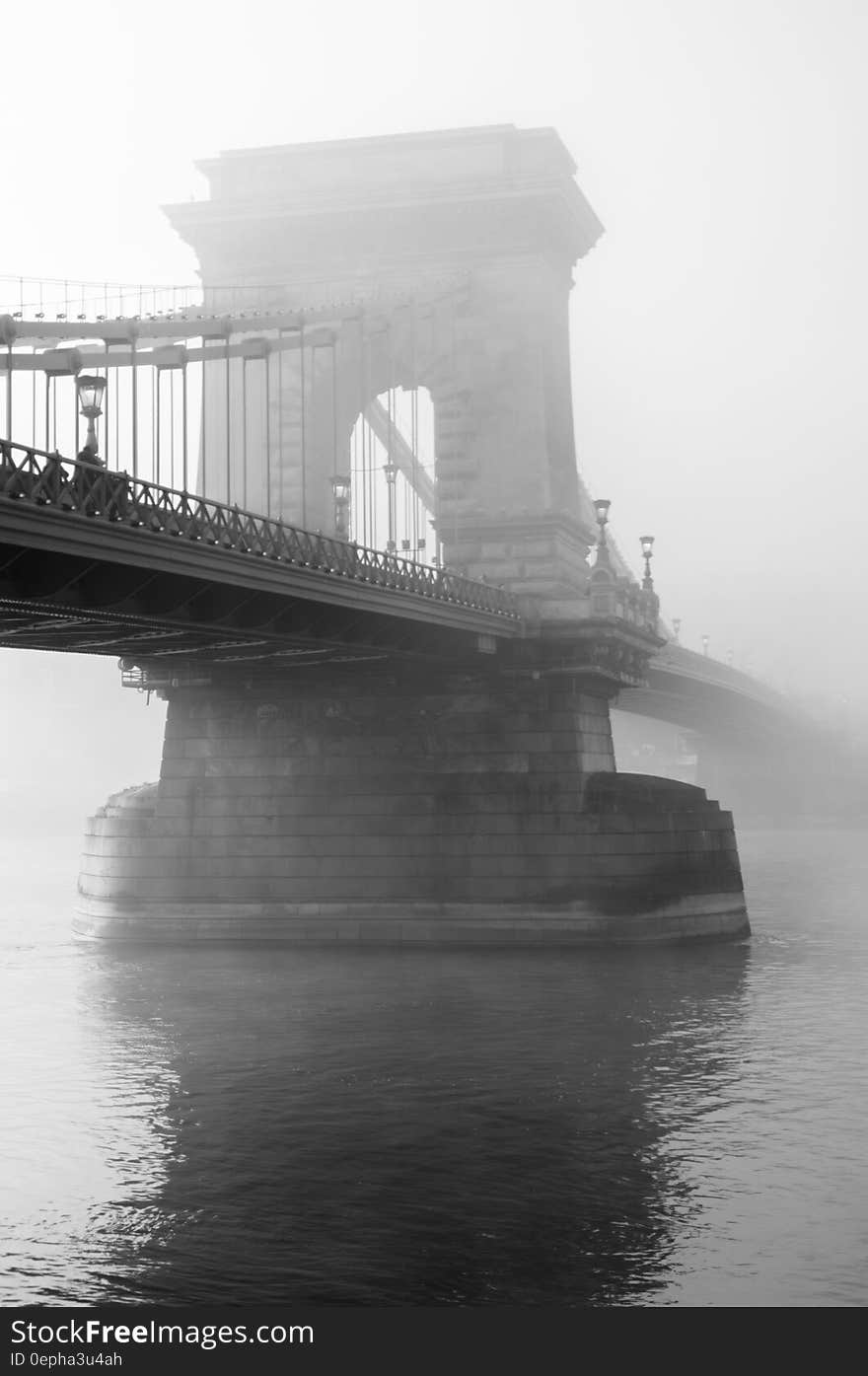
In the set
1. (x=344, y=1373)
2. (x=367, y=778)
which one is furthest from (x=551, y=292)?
(x=344, y=1373)

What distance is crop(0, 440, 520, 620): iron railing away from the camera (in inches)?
1058

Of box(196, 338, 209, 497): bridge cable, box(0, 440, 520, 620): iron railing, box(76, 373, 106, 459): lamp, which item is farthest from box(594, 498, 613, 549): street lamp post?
box(76, 373, 106, 459): lamp

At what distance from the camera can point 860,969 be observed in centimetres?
4309

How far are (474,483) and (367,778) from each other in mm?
11653

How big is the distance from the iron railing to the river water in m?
9.11

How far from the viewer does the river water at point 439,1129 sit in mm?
19266

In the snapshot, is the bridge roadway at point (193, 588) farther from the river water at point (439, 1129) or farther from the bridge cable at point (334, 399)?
the river water at point (439, 1129)

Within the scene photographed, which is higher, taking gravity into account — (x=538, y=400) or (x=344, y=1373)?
(x=538, y=400)

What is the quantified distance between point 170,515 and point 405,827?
1890cm

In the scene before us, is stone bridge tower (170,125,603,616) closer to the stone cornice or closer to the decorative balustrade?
the stone cornice

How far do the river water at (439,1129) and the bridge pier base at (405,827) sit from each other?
2513mm

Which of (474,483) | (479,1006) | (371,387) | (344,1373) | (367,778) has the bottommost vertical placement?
(344,1373)

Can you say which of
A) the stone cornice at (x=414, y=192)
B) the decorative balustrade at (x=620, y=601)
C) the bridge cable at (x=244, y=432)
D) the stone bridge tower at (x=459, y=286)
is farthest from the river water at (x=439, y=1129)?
the stone cornice at (x=414, y=192)

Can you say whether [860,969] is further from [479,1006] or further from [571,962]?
[479,1006]
